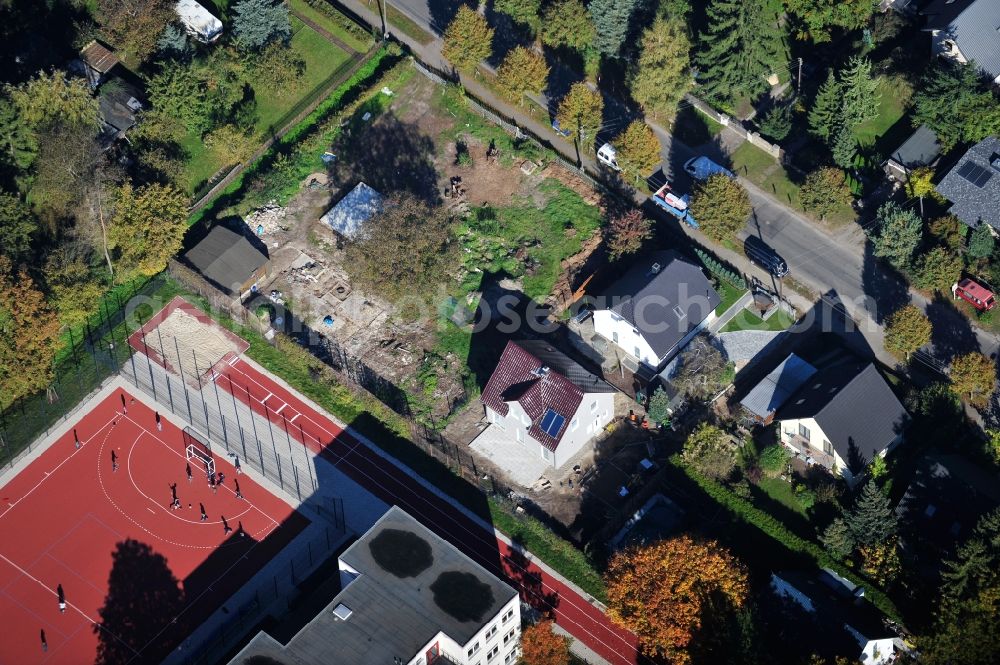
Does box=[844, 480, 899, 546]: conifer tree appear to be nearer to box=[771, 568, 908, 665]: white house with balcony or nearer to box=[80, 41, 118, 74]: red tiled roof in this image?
box=[771, 568, 908, 665]: white house with balcony

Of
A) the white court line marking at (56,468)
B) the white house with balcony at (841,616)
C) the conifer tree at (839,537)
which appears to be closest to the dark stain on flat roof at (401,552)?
the white house with balcony at (841,616)

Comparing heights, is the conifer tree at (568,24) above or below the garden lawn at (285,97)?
below

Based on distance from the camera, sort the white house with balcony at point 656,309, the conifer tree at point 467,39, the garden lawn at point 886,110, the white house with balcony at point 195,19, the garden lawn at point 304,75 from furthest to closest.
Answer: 1. the white house with balcony at point 195,19
2. the garden lawn at point 304,75
3. the conifer tree at point 467,39
4. the garden lawn at point 886,110
5. the white house with balcony at point 656,309

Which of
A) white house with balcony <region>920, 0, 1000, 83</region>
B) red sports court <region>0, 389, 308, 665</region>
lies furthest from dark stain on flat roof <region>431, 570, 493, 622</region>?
white house with balcony <region>920, 0, 1000, 83</region>

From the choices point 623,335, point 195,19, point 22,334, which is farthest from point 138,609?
point 195,19

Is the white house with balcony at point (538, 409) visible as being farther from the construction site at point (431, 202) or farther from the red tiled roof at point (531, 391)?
the construction site at point (431, 202)

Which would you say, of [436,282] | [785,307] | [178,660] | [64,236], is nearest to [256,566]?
[178,660]
